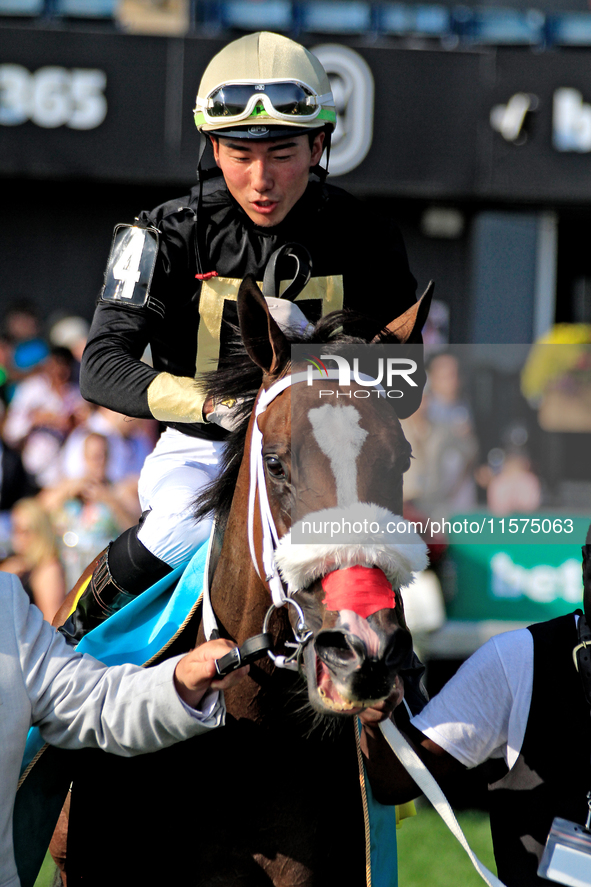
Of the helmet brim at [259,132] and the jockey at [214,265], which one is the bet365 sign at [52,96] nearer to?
the jockey at [214,265]

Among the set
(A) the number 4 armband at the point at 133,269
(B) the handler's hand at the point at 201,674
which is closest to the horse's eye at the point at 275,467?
(B) the handler's hand at the point at 201,674

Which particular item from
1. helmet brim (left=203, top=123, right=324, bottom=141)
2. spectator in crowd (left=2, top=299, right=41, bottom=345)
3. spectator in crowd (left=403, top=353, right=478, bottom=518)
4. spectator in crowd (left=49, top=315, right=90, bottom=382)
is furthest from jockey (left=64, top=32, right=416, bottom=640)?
spectator in crowd (left=2, top=299, right=41, bottom=345)

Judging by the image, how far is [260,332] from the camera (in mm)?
2225

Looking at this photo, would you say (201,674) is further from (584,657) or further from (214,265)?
(214,265)

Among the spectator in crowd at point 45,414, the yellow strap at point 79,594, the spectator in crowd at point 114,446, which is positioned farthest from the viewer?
the spectator in crowd at point 45,414

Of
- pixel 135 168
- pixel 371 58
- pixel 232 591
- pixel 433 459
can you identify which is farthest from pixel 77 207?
pixel 232 591

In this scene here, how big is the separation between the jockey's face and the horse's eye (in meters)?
0.97

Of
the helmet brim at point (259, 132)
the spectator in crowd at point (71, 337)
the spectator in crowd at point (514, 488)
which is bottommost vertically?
the spectator in crowd at point (514, 488)

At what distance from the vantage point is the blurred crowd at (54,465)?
5.78m

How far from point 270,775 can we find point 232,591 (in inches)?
16.7

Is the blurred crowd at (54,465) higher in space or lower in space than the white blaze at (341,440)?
lower

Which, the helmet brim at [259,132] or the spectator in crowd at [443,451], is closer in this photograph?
the helmet brim at [259,132]

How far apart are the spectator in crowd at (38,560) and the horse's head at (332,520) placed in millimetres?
3824

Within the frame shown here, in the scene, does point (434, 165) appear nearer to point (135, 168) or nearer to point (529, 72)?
point (529, 72)
